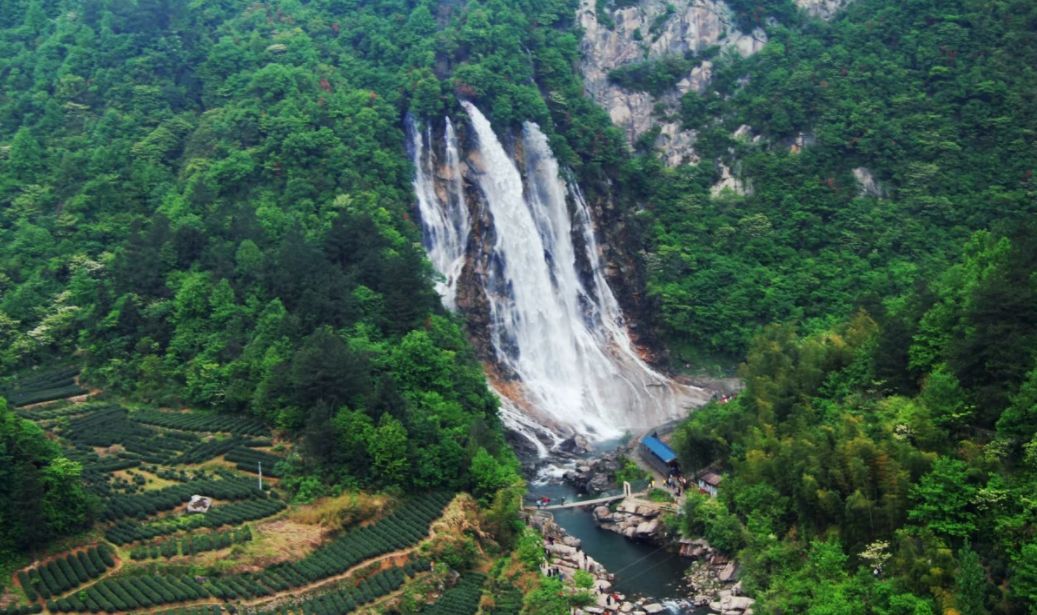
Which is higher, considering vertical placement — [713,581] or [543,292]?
[543,292]

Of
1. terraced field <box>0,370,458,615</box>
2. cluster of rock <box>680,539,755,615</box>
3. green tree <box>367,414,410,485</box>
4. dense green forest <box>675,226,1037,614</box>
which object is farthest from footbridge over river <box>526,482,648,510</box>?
green tree <box>367,414,410,485</box>

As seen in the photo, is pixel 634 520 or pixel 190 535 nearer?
pixel 190 535

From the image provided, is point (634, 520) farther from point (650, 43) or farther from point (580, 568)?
point (650, 43)

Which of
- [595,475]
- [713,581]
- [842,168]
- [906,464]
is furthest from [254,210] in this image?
[842,168]

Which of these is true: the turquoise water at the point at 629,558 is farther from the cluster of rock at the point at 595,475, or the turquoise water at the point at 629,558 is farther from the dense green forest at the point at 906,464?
the dense green forest at the point at 906,464

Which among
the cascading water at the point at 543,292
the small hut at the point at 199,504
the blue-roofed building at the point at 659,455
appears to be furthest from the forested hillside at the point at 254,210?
the blue-roofed building at the point at 659,455

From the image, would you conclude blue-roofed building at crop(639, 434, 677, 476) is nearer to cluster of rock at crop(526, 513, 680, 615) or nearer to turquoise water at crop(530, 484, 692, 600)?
turquoise water at crop(530, 484, 692, 600)
